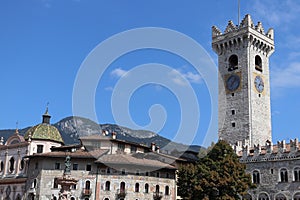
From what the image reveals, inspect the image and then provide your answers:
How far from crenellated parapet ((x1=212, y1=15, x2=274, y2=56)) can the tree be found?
21789 mm

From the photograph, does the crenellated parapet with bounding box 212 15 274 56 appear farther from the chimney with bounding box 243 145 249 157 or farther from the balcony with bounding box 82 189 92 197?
the balcony with bounding box 82 189 92 197

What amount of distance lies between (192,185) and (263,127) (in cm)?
1991

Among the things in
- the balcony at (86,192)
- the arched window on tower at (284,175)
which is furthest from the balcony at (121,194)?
the arched window on tower at (284,175)

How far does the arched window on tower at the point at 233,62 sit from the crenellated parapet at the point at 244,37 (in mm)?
1524

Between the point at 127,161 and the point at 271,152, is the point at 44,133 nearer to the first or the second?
the point at 127,161

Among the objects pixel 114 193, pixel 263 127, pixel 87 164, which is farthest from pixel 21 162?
pixel 263 127

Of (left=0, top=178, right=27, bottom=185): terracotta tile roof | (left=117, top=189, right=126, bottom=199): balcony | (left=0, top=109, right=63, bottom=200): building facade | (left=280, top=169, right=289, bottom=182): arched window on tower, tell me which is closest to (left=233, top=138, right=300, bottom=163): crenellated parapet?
(left=280, top=169, right=289, bottom=182): arched window on tower

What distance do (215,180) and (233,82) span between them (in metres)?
22.7

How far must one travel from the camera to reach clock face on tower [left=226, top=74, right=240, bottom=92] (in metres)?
61.8

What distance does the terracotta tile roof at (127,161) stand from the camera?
160 ft

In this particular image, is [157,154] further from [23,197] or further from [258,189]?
[23,197]

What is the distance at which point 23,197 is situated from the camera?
50375 millimetres

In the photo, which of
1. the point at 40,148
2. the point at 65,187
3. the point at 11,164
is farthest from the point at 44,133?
the point at 65,187

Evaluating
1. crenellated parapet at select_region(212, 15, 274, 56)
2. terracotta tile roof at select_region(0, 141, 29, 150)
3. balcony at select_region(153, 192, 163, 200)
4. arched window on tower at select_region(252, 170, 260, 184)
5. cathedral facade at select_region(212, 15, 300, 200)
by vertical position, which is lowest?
balcony at select_region(153, 192, 163, 200)
